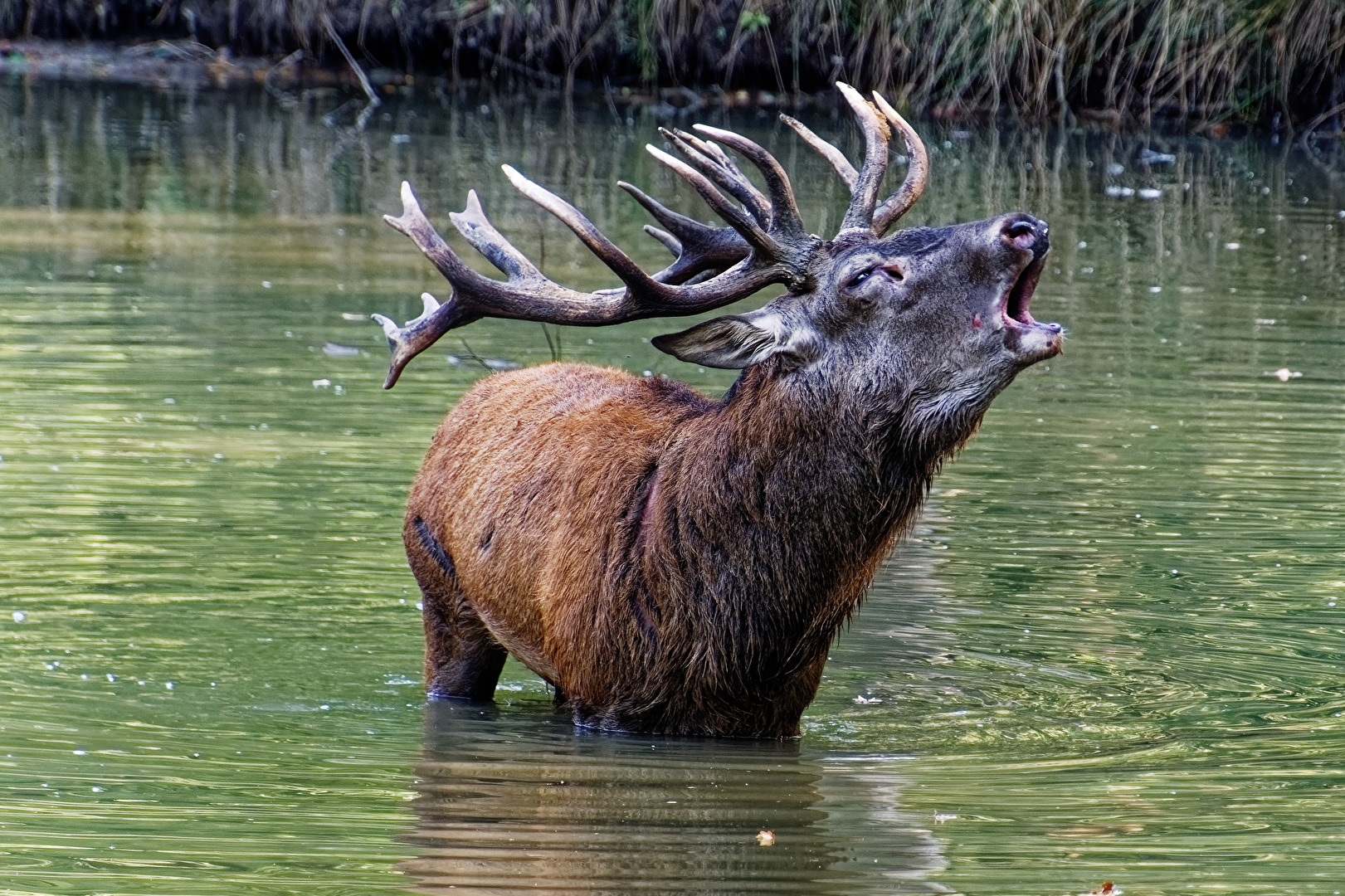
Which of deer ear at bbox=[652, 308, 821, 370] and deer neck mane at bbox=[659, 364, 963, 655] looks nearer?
deer neck mane at bbox=[659, 364, 963, 655]

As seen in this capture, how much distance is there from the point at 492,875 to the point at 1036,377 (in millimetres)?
7878

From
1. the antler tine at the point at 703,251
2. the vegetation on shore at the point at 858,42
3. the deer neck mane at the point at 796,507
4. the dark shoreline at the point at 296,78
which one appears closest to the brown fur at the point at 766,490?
the deer neck mane at the point at 796,507

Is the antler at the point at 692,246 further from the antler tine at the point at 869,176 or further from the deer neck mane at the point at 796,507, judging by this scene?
the deer neck mane at the point at 796,507

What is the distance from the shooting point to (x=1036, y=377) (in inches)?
500

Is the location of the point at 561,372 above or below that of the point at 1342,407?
above

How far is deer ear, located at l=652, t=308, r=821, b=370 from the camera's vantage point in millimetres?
6379

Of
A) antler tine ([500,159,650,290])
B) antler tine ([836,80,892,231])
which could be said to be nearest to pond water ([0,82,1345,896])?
antler tine ([500,159,650,290])

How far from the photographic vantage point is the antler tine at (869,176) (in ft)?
22.2

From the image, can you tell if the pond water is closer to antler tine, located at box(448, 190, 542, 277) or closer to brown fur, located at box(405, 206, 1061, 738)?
brown fur, located at box(405, 206, 1061, 738)

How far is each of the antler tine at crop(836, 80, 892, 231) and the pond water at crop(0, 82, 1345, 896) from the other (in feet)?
5.26

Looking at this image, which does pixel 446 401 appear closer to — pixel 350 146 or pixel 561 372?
pixel 561 372

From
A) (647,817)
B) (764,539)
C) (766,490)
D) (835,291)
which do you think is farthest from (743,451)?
(647,817)

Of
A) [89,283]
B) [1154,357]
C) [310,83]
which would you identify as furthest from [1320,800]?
[310,83]

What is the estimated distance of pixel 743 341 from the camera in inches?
254
